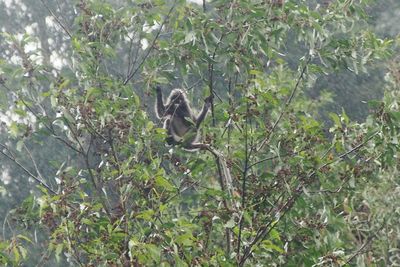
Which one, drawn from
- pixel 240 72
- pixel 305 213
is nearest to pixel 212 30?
pixel 240 72

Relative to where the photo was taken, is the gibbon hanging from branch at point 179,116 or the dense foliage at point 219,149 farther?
the gibbon hanging from branch at point 179,116

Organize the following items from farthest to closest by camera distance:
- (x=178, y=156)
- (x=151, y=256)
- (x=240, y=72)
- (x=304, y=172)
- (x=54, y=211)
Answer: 1. (x=178, y=156)
2. (x=240, y=72)
3. (x=304, y=172)
4. (x=54, y=211)
5. (x=151, y=256)

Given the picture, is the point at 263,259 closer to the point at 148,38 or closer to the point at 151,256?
the point at 151,256

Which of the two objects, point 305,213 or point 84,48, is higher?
point 84,48

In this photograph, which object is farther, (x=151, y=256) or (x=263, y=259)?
(x=263, y=259)

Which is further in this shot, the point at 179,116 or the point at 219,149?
the point at 179,116

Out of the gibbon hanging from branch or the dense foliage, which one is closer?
the dense foliage

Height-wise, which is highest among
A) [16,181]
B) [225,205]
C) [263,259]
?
[225,205]

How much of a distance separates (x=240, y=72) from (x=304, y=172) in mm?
1015

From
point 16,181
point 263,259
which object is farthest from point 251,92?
point 16,181

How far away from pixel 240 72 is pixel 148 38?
53.8 inches

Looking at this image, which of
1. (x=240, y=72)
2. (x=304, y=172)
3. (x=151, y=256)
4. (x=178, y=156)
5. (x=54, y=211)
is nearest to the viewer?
(x=151, y=256)

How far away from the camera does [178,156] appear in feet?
21.8

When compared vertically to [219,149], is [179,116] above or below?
below
